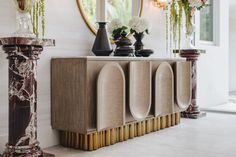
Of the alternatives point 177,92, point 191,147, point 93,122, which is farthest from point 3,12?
point 177,92

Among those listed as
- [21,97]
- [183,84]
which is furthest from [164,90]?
[21,97]

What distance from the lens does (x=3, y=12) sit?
2746 mm

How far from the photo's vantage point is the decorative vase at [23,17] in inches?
99.1

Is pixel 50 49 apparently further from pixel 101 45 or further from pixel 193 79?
pixel 193 79

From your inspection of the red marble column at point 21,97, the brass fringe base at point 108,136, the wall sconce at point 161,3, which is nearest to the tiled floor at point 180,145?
the brass fringe base at point 108,136

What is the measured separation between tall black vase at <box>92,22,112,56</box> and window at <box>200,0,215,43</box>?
9.89ft

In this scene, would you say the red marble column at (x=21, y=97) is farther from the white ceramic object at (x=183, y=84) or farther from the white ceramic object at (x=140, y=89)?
the white ceramic object at (x=183, y=84)

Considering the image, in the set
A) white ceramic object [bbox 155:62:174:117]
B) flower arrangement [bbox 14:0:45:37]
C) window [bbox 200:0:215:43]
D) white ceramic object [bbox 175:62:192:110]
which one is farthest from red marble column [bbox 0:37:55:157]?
window [bbox 200:0:215:43]

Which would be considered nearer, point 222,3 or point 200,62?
point 200,62

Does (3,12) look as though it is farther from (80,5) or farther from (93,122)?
(93,122)

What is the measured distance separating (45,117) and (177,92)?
1715 mm

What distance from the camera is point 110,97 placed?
3076mm

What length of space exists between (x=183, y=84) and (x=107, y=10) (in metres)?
1.29

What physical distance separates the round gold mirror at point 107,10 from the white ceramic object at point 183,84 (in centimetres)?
83
